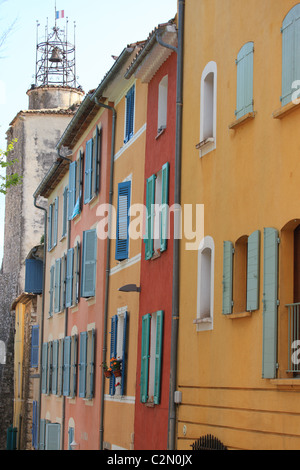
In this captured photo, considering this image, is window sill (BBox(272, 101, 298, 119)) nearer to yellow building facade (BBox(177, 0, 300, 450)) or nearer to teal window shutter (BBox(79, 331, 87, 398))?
yellow building facade (BBox(177, 0, 300, 450))

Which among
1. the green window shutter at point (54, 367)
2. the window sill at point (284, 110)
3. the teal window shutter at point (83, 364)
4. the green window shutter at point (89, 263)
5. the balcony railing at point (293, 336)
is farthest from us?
the green window shutter at point (54, 367)

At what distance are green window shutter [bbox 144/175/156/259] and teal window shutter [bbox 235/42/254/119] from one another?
4.58 metres

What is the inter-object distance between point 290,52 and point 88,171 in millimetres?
12915

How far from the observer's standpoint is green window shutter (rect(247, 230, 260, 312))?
10.6 meters

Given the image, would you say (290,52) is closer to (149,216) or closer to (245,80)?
(245,80)

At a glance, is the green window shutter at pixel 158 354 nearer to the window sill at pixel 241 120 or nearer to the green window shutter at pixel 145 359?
the green window shutter at pixel 145 359

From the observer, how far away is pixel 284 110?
10141 mm

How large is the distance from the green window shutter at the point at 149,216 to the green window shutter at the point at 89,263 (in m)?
4.95

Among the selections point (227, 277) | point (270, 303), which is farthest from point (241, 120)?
point (270, 303)

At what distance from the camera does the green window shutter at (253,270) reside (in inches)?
418

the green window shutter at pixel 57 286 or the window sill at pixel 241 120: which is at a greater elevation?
the window sill at pixel 241 120

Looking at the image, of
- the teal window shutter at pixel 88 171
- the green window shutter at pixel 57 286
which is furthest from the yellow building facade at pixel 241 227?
the green window shutter at pixel 57 286

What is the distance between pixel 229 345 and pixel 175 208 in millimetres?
3354
